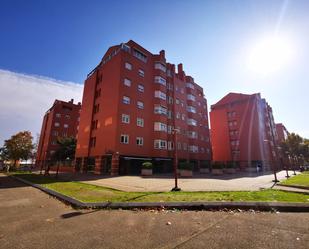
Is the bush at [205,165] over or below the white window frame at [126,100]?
below

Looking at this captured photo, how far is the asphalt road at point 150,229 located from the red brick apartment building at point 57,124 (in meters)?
63.9

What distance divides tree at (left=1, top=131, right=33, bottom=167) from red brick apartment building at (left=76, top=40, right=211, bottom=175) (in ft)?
88.0

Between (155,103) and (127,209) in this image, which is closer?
(127,209)

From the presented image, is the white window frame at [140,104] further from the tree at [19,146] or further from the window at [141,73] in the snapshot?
the tree at [19,146]

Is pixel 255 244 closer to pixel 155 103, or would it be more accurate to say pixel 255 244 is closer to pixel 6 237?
pixel 6 237

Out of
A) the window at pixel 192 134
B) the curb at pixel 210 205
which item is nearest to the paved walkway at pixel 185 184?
the curb at pixel 210 205

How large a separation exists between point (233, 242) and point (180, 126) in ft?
125

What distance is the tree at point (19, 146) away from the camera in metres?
53.6

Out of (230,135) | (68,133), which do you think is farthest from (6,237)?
(68,133)

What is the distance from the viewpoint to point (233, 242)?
14.4 feet

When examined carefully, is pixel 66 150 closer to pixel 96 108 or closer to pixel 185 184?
pixel 96 108

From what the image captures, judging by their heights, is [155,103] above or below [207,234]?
above

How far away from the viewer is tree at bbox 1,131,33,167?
5362 centimetres

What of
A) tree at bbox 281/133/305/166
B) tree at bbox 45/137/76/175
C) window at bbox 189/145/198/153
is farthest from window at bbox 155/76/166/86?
tree at bbox 281/133/305/166
